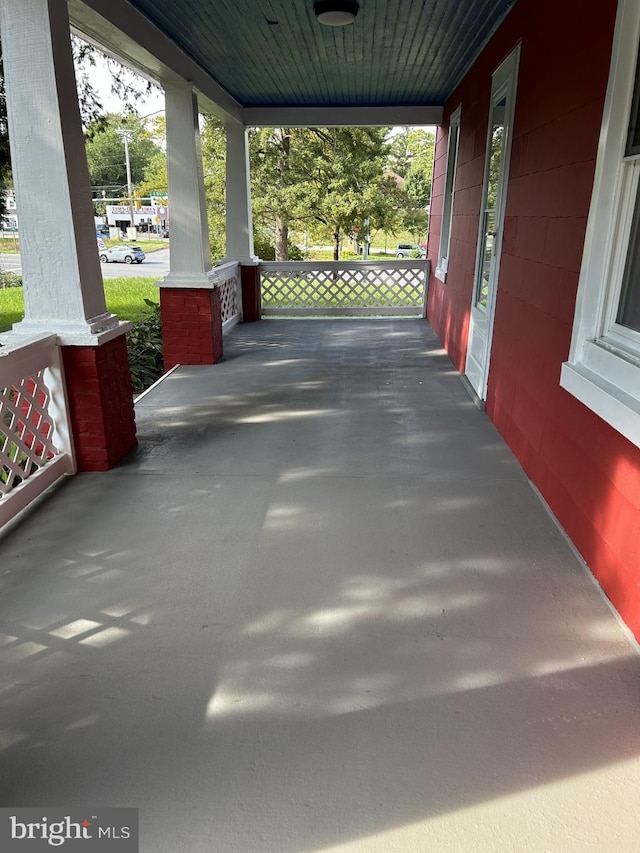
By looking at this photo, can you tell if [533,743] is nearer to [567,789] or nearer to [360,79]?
[567,789]

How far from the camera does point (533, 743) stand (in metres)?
1.62

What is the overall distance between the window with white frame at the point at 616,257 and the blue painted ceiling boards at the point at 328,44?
2331mm

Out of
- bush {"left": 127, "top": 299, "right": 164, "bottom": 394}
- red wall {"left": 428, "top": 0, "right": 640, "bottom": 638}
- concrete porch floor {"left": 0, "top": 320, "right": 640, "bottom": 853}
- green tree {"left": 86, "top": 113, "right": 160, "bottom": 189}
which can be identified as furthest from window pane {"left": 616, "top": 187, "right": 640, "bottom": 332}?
green tree {"left": 86, "top": 113, "right": 160, "bottom": 189}

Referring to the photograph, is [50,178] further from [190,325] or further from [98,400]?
[190,325]

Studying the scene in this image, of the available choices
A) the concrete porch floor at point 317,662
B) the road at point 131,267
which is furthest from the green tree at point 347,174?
the concrete porch floor at point 317,662

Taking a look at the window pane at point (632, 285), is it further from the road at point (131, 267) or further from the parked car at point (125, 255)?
the parked car at point (125, 255)

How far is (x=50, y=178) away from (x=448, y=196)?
5.63 m

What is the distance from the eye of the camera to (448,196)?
739 centimetres

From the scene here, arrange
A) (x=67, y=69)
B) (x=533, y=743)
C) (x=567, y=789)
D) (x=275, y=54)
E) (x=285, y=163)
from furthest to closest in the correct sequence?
(x=285, y=163), (x=275, y=54), (x=67, y=69), (x=533, y=743), (x=567, y=789)

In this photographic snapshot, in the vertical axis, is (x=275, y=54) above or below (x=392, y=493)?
above

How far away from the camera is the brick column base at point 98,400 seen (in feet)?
10.5

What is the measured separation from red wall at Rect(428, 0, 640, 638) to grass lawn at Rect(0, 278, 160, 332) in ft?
20.7

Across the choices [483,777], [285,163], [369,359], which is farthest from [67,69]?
[285,163]

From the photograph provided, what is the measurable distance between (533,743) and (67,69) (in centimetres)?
357
